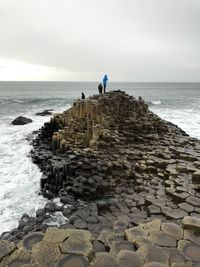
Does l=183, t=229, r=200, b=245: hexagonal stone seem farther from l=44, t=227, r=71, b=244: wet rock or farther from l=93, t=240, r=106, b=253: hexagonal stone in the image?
l=44, t=227, r=71, b=244: wet rock

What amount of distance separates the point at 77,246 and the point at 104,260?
20.3 inches

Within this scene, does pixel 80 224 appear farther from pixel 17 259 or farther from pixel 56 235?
pixel 17 259

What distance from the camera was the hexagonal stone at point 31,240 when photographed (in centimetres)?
443

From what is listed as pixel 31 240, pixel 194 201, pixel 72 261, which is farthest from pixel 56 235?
pixel 194 201

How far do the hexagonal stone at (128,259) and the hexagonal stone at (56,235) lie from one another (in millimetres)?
992

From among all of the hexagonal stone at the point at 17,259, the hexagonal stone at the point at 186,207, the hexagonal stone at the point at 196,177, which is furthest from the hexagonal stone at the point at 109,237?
the hexagonal stone at the point at 196,177

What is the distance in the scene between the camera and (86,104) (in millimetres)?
14180

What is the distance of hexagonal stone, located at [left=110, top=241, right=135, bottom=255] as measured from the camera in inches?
171

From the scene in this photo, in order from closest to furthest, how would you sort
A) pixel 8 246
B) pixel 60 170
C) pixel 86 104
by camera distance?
pixel 8 246 < pixel 60 170 < pixel 86 104

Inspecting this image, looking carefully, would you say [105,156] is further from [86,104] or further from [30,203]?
[86,104]

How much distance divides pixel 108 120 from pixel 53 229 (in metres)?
8.77

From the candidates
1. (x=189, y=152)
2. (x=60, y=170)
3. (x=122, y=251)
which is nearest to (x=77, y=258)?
(x=122, y=251)

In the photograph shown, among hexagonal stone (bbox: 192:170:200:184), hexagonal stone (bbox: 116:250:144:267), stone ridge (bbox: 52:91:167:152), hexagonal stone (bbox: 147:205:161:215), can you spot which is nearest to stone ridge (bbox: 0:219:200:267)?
hexagonal stone (bbox: 116:250:144:267)

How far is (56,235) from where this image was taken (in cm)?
461
